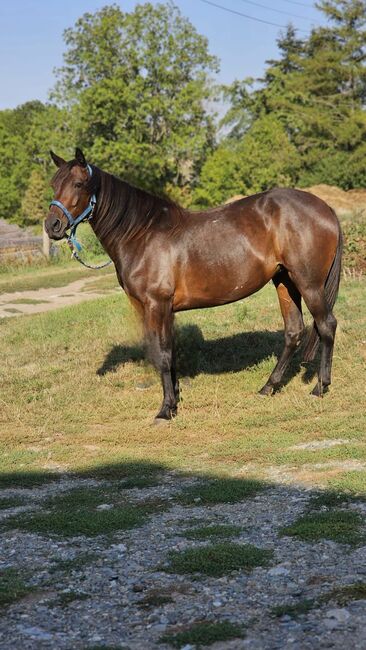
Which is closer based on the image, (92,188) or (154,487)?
(154,487)

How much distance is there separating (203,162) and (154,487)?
1637 inches

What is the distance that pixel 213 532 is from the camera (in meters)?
4.74

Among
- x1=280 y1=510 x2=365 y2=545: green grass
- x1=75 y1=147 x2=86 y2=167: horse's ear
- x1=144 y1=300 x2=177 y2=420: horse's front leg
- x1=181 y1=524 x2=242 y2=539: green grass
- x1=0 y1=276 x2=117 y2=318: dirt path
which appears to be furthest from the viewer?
x1=0 y1=276 x2=117 y2=318: dirt path

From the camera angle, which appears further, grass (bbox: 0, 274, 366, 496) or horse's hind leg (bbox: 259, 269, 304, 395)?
horse's hind leg (bbox: 259, 269, 304, 395)

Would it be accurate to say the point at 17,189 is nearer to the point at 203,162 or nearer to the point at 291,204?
the point at 203,162

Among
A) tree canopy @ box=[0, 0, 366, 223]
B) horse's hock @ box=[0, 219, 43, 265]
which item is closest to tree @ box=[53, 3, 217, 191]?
tree canopy @ box=[0, 0, 366, 223]

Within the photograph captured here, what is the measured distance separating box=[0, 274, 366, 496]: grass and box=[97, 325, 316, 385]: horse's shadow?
2cm

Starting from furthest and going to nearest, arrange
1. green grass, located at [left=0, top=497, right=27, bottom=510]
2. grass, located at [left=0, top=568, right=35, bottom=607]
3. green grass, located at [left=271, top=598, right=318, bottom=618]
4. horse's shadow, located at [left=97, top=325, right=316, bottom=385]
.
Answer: horse's shadow, located at [left=97, top=325, right=316, bottom=385] < green grass, located at [left=0, top=497, right=27, bottom=510] < grass, located at [left=0, top=568, right=35, bottom=607] < green grass, located at [left=271, top=598, right=318, bottom=618]

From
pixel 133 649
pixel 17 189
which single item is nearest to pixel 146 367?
pixel 133 649

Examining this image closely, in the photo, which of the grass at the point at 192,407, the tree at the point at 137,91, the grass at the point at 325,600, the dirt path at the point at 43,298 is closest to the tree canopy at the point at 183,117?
the tree at the point at 137,91

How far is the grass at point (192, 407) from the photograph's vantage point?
6316 mm

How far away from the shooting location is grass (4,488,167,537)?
495cm

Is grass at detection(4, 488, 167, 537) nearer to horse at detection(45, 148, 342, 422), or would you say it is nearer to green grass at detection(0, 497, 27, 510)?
green grass at detection(0, 497, 27, 510)

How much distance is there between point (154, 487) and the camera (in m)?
5.90
